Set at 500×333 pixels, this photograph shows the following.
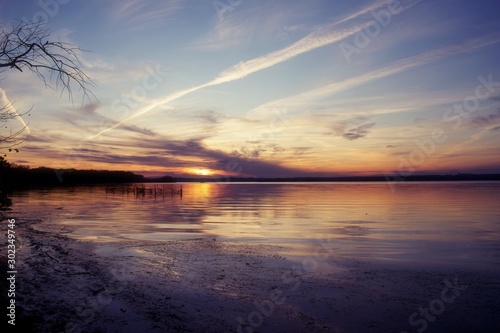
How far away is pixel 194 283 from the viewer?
38.7 feet

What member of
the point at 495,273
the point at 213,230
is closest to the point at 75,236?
the point at 213,230

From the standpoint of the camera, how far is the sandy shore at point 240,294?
862 centimetres

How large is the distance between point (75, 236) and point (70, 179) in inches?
6659

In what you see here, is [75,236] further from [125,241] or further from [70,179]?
[70,179]

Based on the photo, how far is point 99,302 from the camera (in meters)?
9.62

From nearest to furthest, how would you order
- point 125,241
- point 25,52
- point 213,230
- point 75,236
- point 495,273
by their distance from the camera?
point 25,52
point 495,273
point 125,241
point 75,236
point 213,230

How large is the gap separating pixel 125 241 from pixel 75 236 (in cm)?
387

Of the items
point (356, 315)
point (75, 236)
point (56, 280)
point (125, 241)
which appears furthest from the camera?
point (75, 236)

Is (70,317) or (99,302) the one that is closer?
(70,317)

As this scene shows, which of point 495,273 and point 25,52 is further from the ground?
point 25,52

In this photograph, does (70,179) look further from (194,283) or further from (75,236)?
(194,283)

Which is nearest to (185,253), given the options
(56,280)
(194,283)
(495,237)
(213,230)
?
(194,283)

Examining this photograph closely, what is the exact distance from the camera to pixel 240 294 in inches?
423

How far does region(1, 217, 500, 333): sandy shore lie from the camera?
8.62 meters
